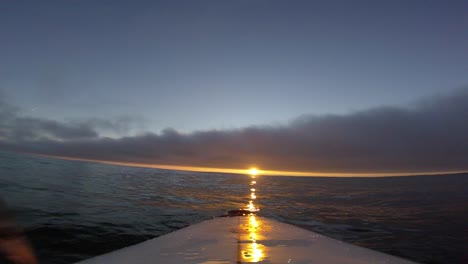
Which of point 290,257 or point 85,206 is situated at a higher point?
point 290,257

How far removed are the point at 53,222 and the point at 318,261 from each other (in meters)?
14.7

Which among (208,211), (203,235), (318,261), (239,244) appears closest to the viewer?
Result: (318,261)

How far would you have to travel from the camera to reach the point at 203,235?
22.3ft

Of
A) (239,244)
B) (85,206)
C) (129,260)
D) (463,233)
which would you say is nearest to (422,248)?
(463,233)

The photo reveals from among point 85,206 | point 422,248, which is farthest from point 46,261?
point 422,248

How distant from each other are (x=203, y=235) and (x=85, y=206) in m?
17.0

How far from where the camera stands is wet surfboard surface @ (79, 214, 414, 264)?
450 centimetres

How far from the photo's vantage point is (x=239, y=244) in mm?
5844

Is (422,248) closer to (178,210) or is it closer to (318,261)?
(318,261)

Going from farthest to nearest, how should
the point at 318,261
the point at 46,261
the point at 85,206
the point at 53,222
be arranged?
1. the point at 85,206
2. the point at 53,222
3. the point at 46,261
4. the point at 318,261

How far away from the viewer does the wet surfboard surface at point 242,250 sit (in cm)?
450

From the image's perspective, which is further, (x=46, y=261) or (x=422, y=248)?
(x=422, y=248)

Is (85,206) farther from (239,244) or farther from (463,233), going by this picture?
(463,233)

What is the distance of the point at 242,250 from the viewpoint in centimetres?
521
